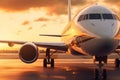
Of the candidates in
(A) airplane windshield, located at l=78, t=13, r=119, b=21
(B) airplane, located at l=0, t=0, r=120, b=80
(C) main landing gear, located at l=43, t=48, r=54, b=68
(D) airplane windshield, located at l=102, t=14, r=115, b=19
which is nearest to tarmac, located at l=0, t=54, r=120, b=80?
(C) main landing gear, located at l=43, t=48, r=54, b=68

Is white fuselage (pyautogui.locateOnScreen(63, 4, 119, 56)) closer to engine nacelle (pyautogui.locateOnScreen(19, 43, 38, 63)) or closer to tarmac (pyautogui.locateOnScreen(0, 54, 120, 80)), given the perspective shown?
tarmac (pyautogui.locateOnScreen(0, 54, 120, 80))

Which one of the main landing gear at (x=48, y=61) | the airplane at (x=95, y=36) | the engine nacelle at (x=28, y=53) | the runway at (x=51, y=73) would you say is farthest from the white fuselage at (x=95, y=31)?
the main landing gear at (x=48, y=61)

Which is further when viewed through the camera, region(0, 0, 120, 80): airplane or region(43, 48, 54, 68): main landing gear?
region(43, 48, 54, 68): main landing gear

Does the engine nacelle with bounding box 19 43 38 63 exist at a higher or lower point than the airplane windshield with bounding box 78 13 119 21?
lower

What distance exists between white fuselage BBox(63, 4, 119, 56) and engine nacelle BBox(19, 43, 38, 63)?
1.89 m

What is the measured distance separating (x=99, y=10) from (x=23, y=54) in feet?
14.4

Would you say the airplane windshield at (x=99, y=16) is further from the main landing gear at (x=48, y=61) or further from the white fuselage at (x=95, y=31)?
the main landing gear at (x=48, y=61)

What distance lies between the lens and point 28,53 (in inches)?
690

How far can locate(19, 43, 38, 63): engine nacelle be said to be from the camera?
57.2 ft

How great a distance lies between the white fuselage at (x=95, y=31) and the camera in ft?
43.2

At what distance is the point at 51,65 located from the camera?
22.9m

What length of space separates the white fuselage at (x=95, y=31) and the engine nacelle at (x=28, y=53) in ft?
6.19

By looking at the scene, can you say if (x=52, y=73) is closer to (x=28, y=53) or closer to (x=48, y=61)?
(x=28, y=53)

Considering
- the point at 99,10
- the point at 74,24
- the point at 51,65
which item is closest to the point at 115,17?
the point at 99,10
